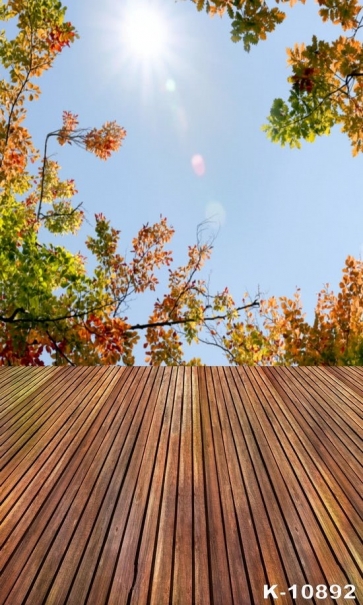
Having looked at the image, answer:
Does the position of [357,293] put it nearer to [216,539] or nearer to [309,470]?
[309,470]

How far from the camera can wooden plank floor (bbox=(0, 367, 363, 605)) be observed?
172 centimetres

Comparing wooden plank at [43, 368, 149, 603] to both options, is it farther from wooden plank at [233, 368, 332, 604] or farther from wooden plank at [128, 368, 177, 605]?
wooden plank at [233, 368, 332, 604]

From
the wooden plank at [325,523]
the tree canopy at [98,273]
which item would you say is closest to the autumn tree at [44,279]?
the tree canopy at [98,273]

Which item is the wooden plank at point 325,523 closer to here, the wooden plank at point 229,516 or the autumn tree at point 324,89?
the wooden plank at point 229,516

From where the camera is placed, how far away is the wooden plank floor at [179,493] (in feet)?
5.65

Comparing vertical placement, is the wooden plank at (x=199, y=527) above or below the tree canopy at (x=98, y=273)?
below

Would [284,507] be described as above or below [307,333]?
below

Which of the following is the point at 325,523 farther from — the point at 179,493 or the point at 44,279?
the point at 44,279

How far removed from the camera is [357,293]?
11.1 metres

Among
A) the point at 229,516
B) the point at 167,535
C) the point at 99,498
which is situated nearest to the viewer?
the point at 167,535

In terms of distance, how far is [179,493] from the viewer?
2.31 metres

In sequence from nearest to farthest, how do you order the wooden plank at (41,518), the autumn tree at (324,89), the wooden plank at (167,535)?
1. the wooden plank at (167,535)
2. the wooden plank at (41,518)
3. the autumn tree at (324,89)

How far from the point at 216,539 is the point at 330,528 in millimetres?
581

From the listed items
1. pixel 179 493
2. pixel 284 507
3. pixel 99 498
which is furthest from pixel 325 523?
pixel 99 498
